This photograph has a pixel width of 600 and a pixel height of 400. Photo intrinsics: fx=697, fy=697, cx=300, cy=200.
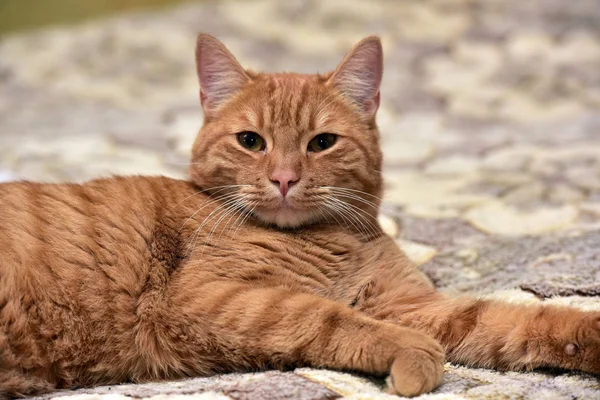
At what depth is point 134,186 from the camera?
1949mm

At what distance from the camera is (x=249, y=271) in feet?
5.64

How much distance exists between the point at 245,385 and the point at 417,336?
15.2 inches

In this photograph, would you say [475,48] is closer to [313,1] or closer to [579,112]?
[579,112]

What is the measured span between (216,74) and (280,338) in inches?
35.4

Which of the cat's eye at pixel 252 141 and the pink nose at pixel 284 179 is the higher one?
the cat's eye at pixel 252 141

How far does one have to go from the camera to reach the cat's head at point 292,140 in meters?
1.82

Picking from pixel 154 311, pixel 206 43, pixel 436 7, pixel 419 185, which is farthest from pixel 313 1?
pixel 154 311

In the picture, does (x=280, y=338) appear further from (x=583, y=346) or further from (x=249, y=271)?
(x=583, y=346)

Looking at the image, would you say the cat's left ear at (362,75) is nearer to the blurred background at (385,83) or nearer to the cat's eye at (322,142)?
the cat's eye at (322,142)

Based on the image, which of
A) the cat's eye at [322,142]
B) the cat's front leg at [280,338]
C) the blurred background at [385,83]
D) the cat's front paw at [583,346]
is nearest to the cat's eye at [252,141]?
the cat's eye at [322,142]

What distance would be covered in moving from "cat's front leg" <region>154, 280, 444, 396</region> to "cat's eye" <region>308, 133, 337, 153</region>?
17.8 inches

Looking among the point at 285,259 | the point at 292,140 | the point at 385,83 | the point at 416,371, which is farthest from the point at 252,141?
the point at 385,83

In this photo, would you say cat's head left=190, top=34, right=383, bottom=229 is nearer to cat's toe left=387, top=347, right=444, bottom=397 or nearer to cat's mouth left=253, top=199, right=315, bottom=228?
cat's mouth left=253, top=199, right=315, bottom=228

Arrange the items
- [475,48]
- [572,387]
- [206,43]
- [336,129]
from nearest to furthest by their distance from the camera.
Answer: [572,387]
[336,129]
[206,43]
[475,48]
